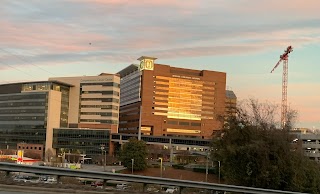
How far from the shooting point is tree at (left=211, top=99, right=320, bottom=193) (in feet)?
100

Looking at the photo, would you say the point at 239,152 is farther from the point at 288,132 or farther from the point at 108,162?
the point at 108,162

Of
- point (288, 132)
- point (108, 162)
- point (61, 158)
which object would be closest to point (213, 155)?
point (288, 132)

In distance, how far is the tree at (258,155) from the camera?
3053cm

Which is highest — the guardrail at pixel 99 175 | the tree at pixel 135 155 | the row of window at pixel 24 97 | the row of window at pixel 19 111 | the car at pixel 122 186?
the row of window at pixel 24 97

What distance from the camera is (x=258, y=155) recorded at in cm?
3056

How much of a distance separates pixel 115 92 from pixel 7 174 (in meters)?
132

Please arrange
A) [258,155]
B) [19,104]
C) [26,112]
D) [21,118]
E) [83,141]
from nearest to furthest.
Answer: [258,155] < [83,141] < [26,112] < [21,118] < [19,104]

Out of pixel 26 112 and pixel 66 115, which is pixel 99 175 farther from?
pixel 66 115

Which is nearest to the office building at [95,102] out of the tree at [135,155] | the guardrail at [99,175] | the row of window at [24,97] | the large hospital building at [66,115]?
the large hospital building at [66,115]

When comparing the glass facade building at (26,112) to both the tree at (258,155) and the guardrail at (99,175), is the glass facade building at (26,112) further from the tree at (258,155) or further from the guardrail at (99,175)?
the guardrail at (99,175)

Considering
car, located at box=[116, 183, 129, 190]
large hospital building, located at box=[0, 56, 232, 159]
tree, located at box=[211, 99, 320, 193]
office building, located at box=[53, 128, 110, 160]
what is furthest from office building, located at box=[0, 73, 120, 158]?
car, located at box=[116, 183, 129, 190]

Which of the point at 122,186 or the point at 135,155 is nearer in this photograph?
the point at 122,186

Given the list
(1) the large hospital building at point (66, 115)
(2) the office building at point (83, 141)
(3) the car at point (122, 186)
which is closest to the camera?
(3) the car at point (122, 186)

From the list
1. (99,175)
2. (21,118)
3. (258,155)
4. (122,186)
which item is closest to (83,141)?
(21,118)
